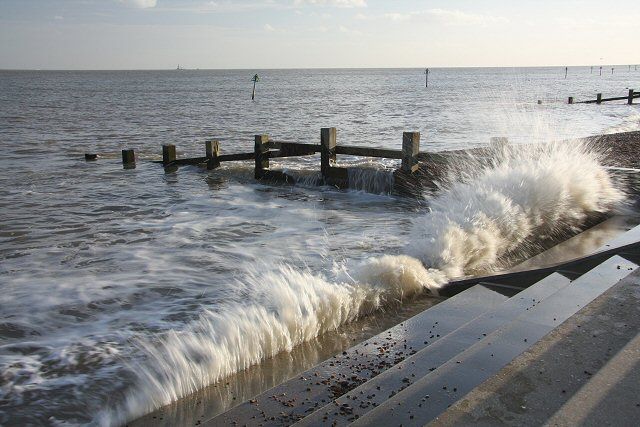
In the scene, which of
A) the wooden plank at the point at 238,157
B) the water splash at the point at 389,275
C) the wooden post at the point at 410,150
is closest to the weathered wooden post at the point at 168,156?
the wooden plank at the point at 238,157

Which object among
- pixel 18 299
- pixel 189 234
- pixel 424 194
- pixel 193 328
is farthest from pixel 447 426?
pixel 424 194

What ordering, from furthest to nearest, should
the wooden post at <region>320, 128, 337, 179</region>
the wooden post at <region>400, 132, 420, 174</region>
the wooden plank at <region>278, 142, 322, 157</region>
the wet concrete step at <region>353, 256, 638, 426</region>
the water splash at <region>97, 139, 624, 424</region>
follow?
1. the wooden plank at <region>278, 142, 322, 157</region>
2. the wooden post at <region>320, 128, 337, 179</region>
3. the wooden post at <region>400, 132, 420, 174</region>
4. the water splash at <region>97, 139, 624, 424</region>
5. the wet concrete step at <region>353, 256, 638, 426</region>

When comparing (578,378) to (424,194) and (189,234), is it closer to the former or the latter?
(189,234)

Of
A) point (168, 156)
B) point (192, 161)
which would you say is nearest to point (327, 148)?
point (192, 161)

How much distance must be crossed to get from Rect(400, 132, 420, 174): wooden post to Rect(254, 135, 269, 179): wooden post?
449cm

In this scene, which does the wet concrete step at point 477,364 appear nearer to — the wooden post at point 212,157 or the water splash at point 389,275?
the water splash at point 389,275

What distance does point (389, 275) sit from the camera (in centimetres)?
669

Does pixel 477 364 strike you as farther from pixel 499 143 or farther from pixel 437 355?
pixel 499 143

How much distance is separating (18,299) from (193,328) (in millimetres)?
2710

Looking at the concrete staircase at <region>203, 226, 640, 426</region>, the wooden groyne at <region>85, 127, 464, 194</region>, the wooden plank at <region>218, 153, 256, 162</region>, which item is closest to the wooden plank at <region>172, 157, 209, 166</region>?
the wooden groyne at <region>85, 127, 464, 194</region>

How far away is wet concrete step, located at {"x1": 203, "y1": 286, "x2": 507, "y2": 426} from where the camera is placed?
12.8 ft

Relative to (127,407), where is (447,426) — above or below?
above

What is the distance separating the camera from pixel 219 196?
47.2 ft

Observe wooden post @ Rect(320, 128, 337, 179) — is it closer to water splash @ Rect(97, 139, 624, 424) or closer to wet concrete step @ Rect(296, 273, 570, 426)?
water splash @ Rect(97, 139, 624, 424)
